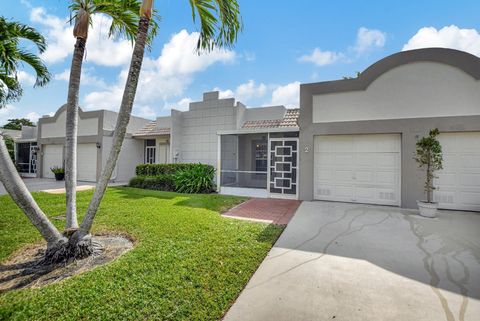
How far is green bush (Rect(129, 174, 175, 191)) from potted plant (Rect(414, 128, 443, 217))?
11.5 meters

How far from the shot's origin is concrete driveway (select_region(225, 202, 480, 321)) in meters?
2.94

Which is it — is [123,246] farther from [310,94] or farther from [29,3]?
[310,94]

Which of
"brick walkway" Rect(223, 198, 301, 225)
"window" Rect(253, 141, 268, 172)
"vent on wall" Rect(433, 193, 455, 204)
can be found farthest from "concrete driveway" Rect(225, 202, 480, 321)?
"window" Rect(253, 141, 268, 172)

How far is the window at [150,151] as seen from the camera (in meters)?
18.2

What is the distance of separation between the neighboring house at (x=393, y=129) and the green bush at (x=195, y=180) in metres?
5.16

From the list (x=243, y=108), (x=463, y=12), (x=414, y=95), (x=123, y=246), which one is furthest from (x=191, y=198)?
(x=463, y=12)

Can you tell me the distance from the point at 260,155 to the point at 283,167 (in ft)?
10.2

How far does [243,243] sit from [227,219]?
2.11 m

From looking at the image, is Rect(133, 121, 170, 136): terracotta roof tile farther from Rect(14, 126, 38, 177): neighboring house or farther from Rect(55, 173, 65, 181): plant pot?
Rect(14, 126, 38, 177): neighboring house

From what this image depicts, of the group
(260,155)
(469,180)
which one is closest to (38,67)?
(260,155)

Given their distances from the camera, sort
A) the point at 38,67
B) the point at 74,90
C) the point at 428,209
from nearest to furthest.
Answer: the point at 74,90
the point at 428,209
the point at 38,67

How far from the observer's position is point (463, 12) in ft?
23.8

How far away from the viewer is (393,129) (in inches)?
348

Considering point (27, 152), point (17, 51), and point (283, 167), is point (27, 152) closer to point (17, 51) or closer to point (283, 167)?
point (17, 51)
